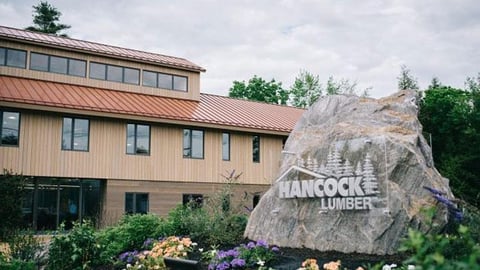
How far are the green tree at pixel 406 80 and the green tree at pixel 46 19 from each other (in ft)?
98.6

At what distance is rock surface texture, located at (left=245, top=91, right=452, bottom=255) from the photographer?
8.63 m

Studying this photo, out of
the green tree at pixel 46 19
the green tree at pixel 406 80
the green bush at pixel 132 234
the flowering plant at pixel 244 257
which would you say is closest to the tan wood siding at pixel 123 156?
the green bush at pixel 132 234

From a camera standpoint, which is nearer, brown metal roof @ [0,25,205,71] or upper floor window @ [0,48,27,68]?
upper floor window @ [0,48,27,68]

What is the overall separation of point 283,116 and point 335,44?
5.65 metres

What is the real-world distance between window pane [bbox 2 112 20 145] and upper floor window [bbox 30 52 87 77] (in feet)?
10.2

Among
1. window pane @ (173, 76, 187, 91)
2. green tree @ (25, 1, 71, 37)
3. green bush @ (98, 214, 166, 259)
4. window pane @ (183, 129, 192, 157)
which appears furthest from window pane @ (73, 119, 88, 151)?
green tree @ (25, 1, 71, 37)

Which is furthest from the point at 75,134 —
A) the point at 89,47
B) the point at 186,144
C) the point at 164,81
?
the point at 164,81

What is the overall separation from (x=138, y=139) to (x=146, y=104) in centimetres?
170

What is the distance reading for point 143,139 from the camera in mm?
21250

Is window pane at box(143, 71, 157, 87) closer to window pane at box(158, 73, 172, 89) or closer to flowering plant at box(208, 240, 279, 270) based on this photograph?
window pane at box(158, 73, 172, 89)

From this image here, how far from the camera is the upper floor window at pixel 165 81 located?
23.7 meters

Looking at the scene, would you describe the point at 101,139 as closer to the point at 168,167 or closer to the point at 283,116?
the point at 168,167

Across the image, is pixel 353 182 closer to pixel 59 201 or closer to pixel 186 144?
pixel 59 201

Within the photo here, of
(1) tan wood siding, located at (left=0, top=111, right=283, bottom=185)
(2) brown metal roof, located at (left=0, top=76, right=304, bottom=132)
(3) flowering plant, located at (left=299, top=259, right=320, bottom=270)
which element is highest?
(2) brown metal roof, located at (left=0, top=76, right=304, bottom=132)
